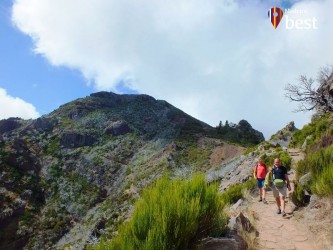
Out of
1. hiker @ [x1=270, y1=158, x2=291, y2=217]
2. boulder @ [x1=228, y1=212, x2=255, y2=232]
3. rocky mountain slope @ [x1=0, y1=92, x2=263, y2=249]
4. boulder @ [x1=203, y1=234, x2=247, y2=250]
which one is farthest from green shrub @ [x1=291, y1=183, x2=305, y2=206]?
rocky mountain slope @ [x1=0, y1=92, x2=263, y2=249]

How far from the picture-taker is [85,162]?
95.1 m

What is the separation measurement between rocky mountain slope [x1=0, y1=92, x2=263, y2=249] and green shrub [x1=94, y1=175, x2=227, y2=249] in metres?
49.3

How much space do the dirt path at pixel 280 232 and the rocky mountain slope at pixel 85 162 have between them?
45209 mm

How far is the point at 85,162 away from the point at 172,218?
93.3m

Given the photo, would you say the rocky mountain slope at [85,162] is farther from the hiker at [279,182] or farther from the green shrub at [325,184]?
the green shrub at [325,184]

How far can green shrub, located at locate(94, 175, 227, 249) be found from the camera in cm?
473

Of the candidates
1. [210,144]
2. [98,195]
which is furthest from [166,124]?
[98,195]

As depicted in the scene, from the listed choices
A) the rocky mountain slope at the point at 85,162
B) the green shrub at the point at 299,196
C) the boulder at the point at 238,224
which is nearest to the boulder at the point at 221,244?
the boulder at the point at 238,224

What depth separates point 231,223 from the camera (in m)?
6.84

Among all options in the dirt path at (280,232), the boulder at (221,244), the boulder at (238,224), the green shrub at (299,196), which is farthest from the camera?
the green shrub at (299,196)

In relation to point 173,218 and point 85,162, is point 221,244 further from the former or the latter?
point 85,162

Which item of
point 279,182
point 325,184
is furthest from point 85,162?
point 325,184

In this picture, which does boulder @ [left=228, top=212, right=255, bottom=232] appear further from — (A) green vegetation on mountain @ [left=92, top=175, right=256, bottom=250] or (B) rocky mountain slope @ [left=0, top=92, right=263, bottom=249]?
(B) rocky mountain slope @ [left=0, top=92, right=263, bottom=249]

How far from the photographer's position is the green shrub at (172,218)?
473 centimetres
